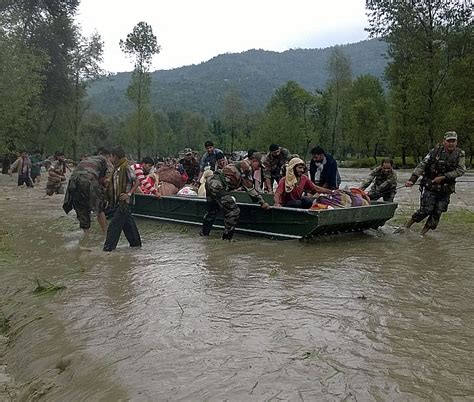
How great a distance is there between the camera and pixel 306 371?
409cm

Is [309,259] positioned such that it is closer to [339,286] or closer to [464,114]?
[339,286]

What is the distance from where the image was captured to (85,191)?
34.1ft

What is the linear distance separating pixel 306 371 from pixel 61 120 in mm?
40108

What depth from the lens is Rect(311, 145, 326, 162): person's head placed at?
10977mm

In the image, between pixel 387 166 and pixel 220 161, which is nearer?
pixel 387 166

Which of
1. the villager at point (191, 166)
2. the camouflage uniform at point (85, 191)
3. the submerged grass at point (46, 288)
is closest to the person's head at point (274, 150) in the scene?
the villager at point (191, 166)

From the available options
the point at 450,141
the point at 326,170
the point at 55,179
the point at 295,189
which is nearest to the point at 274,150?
the point at 326,170

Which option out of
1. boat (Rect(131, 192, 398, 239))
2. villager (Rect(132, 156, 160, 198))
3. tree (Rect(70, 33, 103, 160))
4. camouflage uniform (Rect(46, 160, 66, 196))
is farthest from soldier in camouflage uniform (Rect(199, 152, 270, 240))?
tree (Rect(70, 33, 103, 160))

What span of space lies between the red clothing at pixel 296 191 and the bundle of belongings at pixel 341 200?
0.89 ft

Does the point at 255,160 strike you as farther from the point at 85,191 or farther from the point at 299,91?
the point at 299,91

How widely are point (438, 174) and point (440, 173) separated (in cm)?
4

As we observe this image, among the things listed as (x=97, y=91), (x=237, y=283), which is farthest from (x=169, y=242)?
(x=97, y=91)

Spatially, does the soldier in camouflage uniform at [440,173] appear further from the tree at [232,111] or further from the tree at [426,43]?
the tree at [232,111]

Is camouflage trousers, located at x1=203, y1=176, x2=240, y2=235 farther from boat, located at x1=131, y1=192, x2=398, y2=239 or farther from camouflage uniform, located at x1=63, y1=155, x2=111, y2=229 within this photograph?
camouflage uniform, located at x1=63, y1=155, x2=111, y2=229
